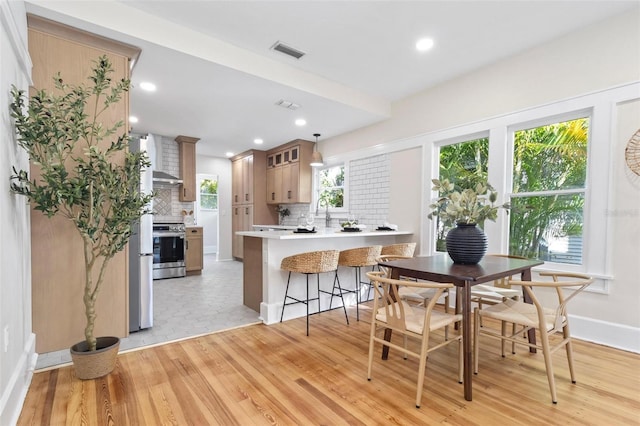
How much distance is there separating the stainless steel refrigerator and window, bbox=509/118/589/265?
356cm

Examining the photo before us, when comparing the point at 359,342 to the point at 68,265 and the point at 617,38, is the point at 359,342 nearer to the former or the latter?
the point at 68,265

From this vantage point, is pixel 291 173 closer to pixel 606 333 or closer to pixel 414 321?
pixel 414 321

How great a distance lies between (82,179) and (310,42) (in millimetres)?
2346

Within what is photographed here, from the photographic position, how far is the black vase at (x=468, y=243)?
7.45 feet

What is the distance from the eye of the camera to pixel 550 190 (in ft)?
10.3

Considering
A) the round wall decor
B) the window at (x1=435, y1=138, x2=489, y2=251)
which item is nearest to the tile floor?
the window at (x1=435, y1=138, x2=489, y2=251)

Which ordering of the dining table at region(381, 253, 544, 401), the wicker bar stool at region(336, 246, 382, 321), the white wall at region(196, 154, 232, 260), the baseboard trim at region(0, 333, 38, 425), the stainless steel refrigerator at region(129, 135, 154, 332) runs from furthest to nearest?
the white wall at region(196, 154, 232, 260) → the wicker bar stool at region(336, 246, 382, 321) → the stainless steel refrigerator at region(129, 135, 154, 332) → the dining table at region(381, 253, 544, 401) → the baseboard trim at region(0, 333, 38, 425)

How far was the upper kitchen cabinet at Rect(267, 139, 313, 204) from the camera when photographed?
239 inches

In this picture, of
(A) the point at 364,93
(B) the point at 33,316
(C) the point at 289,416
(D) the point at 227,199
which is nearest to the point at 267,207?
(D) the point at 227,199

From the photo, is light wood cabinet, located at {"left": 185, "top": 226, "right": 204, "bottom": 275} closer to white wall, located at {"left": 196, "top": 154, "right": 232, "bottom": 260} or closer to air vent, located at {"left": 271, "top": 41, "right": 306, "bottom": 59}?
white wall, located at {"left": 196, "top": 154, "right": 232, "bottom": 260}

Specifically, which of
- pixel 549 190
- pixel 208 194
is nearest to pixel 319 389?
pixel 549 190

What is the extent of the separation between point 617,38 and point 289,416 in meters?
3.93

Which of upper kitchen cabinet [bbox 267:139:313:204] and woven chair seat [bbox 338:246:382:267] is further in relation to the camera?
upper kitchen cabinet [bbox 267:139:313:204]

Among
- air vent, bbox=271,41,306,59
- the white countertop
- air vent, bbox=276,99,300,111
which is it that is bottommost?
the white countertop
